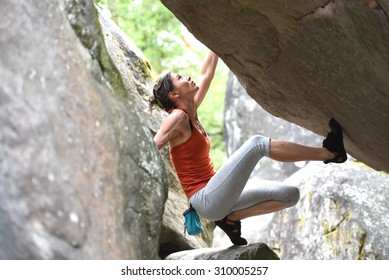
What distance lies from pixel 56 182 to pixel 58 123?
384 millimetres

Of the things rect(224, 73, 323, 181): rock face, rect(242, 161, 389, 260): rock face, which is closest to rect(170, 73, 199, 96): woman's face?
rect(242, 161, 389, 260): rock face

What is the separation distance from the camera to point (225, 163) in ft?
18.6

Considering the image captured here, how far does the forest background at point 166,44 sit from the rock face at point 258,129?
429 cm

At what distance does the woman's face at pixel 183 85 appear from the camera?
6129 mm

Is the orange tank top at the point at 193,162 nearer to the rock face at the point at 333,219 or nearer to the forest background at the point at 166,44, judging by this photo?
the rock face at the point at 333,219

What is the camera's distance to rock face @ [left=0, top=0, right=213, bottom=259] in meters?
3.19

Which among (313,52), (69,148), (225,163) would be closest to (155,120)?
(225,163)

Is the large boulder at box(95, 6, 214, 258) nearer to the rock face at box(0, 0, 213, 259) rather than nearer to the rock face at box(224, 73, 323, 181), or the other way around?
the rock face at box(0, 0, 213, 259)

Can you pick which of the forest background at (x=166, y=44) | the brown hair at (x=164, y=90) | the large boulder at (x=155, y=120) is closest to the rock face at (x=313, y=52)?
the brown hair at (x=164, y=90)

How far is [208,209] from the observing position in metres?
5.85

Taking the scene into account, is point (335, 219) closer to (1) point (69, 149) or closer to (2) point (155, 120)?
(2) point (155, 120)

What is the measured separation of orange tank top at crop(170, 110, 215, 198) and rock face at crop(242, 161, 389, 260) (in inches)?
126

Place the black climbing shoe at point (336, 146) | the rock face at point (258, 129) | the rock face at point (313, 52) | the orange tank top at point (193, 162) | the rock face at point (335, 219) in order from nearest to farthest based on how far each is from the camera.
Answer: the rock face at point (313, 52), the black climbing shoe at point (336, 146), the orange tank top at point (193, 162), the rock face at point (335, 219), the rock face at point (258, 129)
